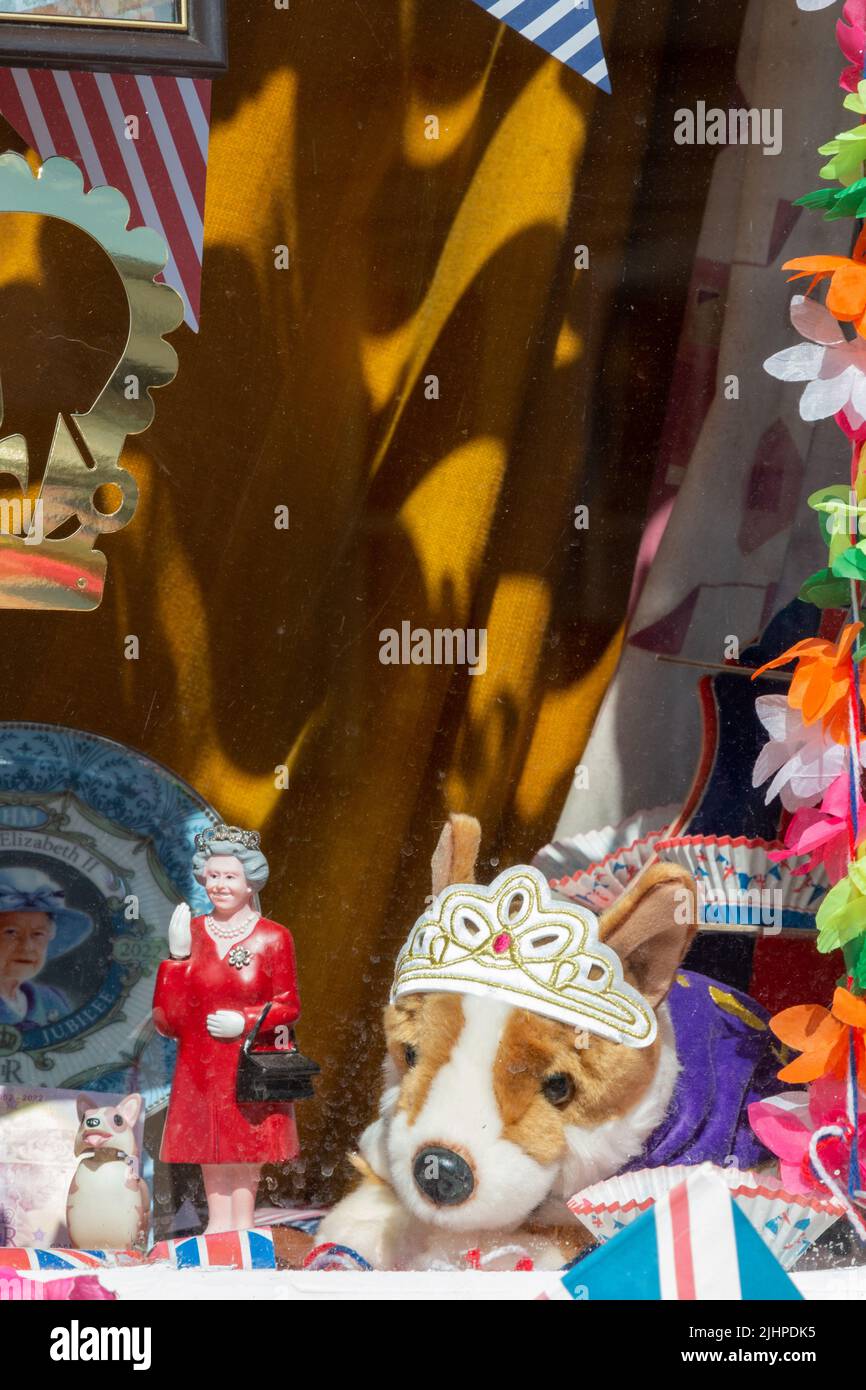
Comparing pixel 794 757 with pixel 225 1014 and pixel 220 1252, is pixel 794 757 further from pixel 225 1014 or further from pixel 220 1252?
pixel 220 1252

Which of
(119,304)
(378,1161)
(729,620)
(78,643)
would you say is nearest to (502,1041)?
(378,1161)

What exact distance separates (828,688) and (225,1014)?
1327mm

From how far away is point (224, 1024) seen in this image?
3031 mm

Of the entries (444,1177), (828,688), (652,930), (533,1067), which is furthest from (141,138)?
(444,1177)

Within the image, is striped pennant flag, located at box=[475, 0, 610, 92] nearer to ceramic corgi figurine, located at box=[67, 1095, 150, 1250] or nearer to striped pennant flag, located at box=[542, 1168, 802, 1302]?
striped pennant flag, located at box=[542, 1168, 802, 1302]

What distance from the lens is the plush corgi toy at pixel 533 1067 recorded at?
2977 millimetres

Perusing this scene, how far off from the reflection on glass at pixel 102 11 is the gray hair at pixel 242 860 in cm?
159

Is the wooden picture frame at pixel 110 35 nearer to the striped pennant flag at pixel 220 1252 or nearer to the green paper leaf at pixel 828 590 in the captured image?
the green paper leaf at pixel 828 590

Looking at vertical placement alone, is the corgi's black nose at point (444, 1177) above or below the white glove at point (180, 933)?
below

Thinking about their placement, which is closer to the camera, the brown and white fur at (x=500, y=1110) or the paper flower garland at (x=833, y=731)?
the paper flower garland at (x=833, y=731)

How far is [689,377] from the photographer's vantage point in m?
3.08

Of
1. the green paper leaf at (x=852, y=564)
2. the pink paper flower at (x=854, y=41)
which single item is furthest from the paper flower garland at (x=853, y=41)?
the green paper leaf at (x=852, y=564)

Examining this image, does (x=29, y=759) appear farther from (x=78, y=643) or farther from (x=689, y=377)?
(x=689, y=377)

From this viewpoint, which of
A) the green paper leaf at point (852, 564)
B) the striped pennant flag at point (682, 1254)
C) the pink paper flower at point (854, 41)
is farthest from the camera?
the pink paper flower at point (854, 41)
